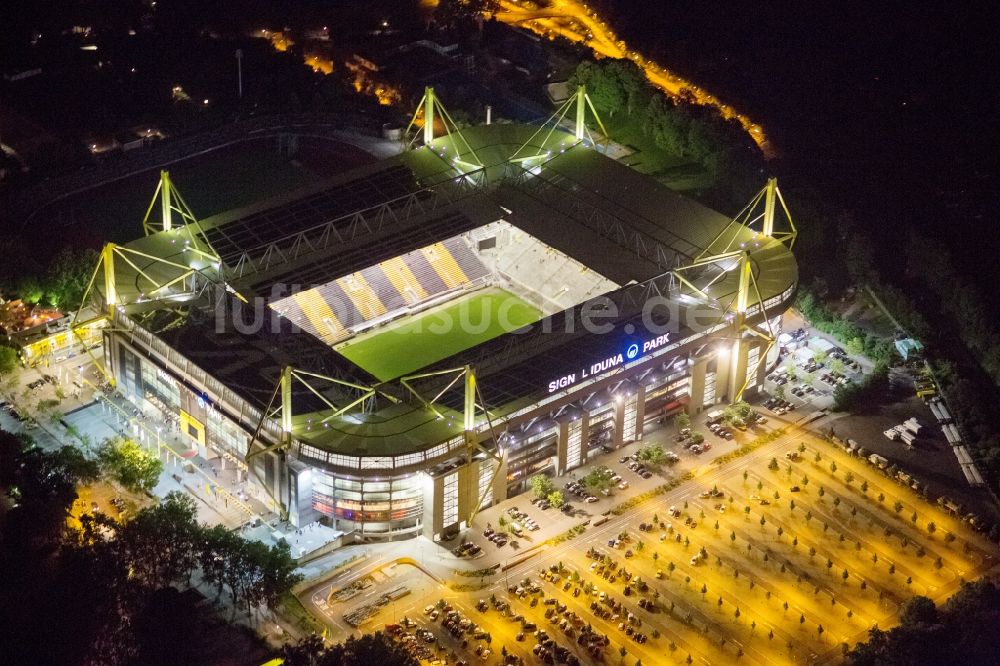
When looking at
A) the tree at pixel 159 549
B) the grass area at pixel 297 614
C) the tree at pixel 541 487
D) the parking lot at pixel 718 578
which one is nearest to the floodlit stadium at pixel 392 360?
the tree at pixel 541 487

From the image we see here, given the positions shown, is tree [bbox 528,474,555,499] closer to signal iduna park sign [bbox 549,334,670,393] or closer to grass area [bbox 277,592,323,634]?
signal iduna park sign [bbox 549,334,670,393]

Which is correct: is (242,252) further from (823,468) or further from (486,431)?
(823,468)

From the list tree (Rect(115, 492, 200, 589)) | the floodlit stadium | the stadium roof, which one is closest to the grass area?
tree (Rect(115, 492, 200, 589))

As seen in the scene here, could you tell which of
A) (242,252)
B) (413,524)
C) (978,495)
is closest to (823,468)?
(978,495)

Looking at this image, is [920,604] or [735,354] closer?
[920,604]

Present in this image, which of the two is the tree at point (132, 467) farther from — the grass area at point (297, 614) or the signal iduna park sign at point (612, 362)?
the signal iduna park sign at point (612, 362)

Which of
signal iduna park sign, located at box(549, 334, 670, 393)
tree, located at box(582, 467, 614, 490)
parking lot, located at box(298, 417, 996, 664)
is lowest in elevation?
parking lot, located at box(298, 417, 996, 664)

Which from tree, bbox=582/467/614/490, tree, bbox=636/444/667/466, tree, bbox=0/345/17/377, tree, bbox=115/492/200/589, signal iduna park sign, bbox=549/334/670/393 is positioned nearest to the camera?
tree, bbox=115/492/200/589
